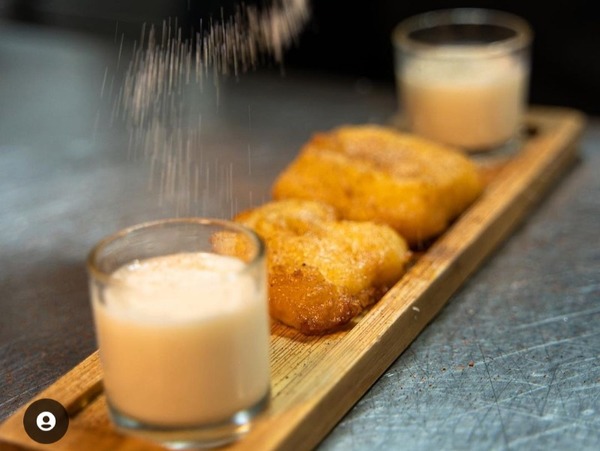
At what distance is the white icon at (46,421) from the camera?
1175mm

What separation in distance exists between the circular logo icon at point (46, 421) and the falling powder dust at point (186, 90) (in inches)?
27.9

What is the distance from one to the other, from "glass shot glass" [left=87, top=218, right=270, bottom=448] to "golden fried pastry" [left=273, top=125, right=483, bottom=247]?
55cm

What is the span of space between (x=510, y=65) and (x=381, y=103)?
596mm

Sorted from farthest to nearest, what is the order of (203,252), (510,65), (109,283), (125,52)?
(125,52) → (510,65) → (203,252) → (109,283)

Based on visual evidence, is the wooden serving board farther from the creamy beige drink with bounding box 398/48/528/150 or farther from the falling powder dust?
the falling powder dust

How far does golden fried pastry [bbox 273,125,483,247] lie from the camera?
5.54 ft

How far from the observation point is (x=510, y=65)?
2.13 m

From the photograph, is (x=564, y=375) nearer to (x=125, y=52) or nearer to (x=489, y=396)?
(x=489, y=396)

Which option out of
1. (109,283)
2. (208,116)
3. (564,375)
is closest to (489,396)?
(564,375)

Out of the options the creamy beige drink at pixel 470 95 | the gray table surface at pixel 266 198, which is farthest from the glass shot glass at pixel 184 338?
the creamy beige drink at pixel 470 95

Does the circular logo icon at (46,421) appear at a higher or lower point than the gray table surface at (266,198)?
higher

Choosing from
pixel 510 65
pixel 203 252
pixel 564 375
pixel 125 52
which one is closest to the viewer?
pixel 203 252

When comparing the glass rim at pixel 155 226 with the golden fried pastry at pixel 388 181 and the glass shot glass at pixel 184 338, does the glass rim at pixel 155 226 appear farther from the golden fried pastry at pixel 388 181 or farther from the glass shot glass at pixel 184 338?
the golden fried pastry at pixel 388 181

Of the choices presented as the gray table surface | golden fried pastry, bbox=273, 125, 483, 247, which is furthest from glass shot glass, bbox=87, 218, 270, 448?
golden fried pastry, bbox=273, 125, 483, 247
